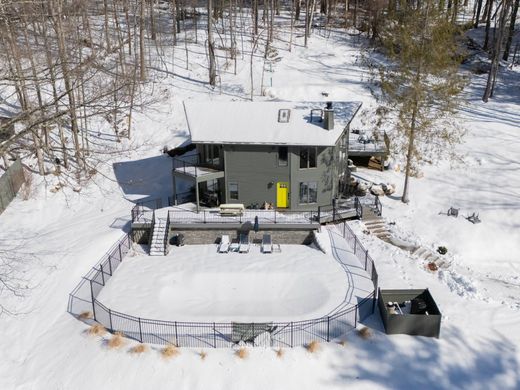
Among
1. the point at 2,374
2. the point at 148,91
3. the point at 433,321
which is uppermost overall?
the point at 148,91

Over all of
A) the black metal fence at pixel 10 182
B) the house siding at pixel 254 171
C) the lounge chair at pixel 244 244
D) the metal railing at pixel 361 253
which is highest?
the house siding at pixel 254 171

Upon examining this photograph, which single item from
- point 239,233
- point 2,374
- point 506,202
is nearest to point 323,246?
point 239,233

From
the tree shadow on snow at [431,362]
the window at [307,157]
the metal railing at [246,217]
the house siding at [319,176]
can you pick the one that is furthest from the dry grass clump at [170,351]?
the window at [307,157]

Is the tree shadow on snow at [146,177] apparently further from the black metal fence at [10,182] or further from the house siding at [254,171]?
the black metal fence at [10,182]

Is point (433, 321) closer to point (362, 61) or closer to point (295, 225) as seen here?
point (295, 225)

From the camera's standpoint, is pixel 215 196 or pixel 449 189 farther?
pixel 449 189

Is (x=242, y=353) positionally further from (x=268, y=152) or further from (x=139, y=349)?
(x=268, y=152)
